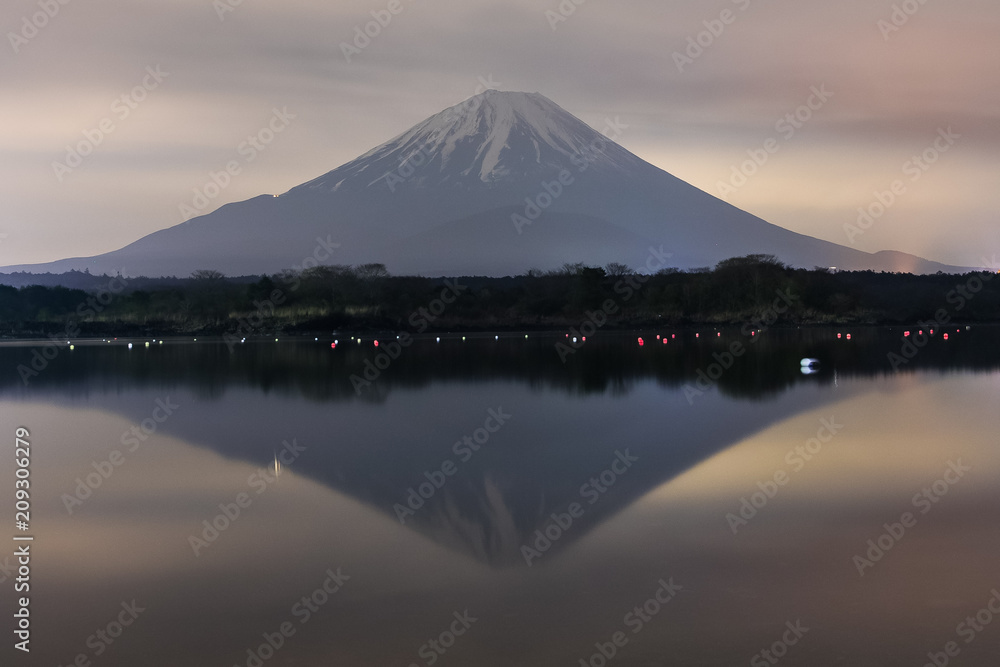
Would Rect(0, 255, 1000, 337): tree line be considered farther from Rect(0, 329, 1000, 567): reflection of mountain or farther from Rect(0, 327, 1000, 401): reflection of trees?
Rect(0, 329, 1000, 567): reflection of mountain

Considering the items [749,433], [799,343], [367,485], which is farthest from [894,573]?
[799,343]

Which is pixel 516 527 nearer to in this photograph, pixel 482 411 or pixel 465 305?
pixel 482 411

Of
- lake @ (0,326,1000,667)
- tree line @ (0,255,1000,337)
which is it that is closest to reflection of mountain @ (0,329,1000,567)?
lake @ (0,326,1000,667)

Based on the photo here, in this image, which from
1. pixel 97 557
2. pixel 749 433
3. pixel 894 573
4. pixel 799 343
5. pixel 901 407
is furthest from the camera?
pixel 799 343

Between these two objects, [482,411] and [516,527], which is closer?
[516,527]

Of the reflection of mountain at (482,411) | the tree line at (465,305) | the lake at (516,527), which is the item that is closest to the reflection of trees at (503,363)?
the reflection of mountain at (482,411)

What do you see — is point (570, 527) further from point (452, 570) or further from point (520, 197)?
point (520, 197)

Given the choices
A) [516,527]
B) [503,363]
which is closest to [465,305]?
[503,363]
